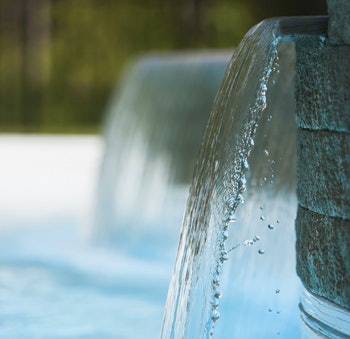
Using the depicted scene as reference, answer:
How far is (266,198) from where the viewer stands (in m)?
4.33

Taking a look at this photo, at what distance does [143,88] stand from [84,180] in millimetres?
2363

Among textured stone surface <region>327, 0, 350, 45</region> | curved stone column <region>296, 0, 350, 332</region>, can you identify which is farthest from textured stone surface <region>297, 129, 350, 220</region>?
textured stone surface <region>327, 0, 350, 45</region>

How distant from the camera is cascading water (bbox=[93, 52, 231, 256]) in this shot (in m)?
6.46

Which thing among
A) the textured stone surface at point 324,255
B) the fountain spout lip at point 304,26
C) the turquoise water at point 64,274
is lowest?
the turquoise water at point 64,274

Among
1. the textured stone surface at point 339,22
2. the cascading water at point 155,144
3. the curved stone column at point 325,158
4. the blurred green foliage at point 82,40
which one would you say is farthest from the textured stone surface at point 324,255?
the blurred green foliage at point 82,40

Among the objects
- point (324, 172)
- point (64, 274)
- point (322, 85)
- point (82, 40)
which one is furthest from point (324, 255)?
point (82, 40)

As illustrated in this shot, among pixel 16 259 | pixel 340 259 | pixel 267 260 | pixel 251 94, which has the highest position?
pixel 251 94

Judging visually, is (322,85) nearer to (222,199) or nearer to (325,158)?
(325,158)

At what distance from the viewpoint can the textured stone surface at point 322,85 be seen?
233 cm

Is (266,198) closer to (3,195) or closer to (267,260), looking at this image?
(267,260)

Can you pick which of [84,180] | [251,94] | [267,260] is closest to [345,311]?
[251,94]

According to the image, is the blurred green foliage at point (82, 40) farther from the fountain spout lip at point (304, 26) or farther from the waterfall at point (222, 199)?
the fountain spout lip at point (304, 26)

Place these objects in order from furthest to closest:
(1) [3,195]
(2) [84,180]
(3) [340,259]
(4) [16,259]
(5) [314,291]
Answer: (2) [84,180], (1) [3,195], (4) [16,259], (5) [314,291], (3) [340,259]

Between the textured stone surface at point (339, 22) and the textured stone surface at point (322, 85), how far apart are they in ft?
0.08
